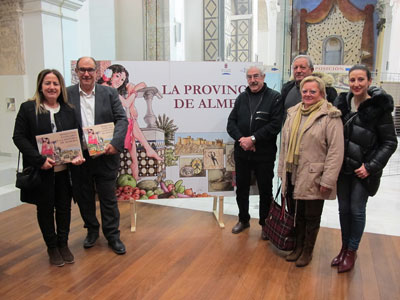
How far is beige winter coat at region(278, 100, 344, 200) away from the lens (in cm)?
224

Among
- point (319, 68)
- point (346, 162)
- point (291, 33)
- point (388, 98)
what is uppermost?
point (291, 33)

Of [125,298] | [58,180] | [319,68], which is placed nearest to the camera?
[125,298]

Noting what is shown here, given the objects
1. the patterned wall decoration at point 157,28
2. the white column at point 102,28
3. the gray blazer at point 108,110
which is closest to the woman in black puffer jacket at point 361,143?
the gray blazer at point 108,110

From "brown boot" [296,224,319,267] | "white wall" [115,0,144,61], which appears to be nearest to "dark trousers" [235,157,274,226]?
"brown boot" [296,224,319,267]

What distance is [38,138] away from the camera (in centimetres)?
230

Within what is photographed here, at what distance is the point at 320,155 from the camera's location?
2.31m

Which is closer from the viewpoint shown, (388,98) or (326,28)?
(388,98)

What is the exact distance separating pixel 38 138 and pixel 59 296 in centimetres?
101

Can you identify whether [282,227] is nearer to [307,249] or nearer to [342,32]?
[307,249]

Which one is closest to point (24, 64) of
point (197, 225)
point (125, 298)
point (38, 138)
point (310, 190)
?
point (38, 138)

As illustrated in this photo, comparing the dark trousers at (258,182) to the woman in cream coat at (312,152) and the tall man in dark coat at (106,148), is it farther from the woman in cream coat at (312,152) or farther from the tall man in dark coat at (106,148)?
the tall man in dark coat at (106,148)

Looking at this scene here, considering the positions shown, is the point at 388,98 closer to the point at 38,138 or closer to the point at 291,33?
the point at 38,138

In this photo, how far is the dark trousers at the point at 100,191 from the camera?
104 inches

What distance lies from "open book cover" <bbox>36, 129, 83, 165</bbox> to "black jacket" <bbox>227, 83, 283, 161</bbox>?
1262 mm
